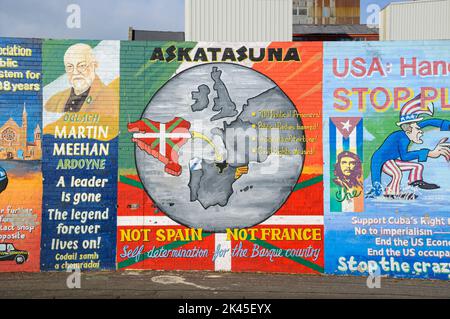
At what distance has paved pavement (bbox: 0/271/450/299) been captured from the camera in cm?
957

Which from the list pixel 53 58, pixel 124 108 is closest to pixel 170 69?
pixel 124 108

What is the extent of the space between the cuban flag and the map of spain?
3774 mm

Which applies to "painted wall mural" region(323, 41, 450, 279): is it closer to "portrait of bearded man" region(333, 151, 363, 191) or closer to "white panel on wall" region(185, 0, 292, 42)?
"portrait of bearded man" region(333, 151, 363, 191)

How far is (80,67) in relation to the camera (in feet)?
37.4

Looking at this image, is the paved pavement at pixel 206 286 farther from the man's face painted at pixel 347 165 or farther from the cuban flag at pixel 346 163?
the man's face painted at pixel 347 165

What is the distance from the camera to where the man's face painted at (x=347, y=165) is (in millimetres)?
11453

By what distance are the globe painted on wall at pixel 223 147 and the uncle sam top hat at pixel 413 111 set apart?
255 cm

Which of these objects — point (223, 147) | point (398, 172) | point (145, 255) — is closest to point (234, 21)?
point (223, 147)

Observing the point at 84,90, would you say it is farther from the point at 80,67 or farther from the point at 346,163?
the point at 346,163

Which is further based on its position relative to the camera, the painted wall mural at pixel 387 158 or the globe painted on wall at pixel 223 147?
the globe painted on wall at pixel 223 147

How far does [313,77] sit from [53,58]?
6.55 m

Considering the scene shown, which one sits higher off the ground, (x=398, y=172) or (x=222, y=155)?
(x=222, y=155)

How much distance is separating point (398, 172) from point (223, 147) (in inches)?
174

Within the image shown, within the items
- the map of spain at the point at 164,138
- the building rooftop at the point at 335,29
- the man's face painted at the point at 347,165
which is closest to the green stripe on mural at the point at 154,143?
the map of spain at the point at 164,138
